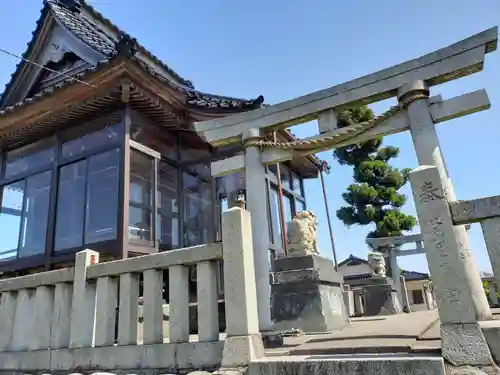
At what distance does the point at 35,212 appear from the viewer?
8914mm

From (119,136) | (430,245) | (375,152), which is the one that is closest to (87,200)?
(119,136)

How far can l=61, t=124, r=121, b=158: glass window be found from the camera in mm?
7715

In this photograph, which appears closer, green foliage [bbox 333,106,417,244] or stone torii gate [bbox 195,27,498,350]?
stone torii gate [bbox 195,27,498,350]

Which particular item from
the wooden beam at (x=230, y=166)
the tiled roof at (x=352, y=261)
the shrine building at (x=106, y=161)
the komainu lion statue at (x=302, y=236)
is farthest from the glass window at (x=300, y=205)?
the tiled roof at (x=352, y=261)

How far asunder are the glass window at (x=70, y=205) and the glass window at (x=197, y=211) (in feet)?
7.48

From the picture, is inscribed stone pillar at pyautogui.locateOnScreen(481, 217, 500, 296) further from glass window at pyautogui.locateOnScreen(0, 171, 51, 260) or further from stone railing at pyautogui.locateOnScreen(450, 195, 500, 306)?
glass window at pyautogui.locateOnScreen(0, 171, 51, 260)

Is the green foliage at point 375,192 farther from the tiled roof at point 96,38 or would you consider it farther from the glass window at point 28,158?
the glass window at point 28,158

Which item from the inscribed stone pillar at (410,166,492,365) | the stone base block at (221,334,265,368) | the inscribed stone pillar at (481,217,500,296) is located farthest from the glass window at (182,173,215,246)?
the inscribed stone pillar at (481,217,500,296)

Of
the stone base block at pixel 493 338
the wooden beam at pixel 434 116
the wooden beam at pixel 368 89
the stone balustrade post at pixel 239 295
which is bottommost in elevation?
the stone base block at pixel 493 338

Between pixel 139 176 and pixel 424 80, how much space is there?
19.2ft

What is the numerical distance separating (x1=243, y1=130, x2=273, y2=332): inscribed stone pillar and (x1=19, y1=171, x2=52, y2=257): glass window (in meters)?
5.87

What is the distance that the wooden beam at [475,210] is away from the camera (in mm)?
2679

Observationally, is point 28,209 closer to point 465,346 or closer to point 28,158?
point 28,158

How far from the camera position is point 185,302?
3.42 m
